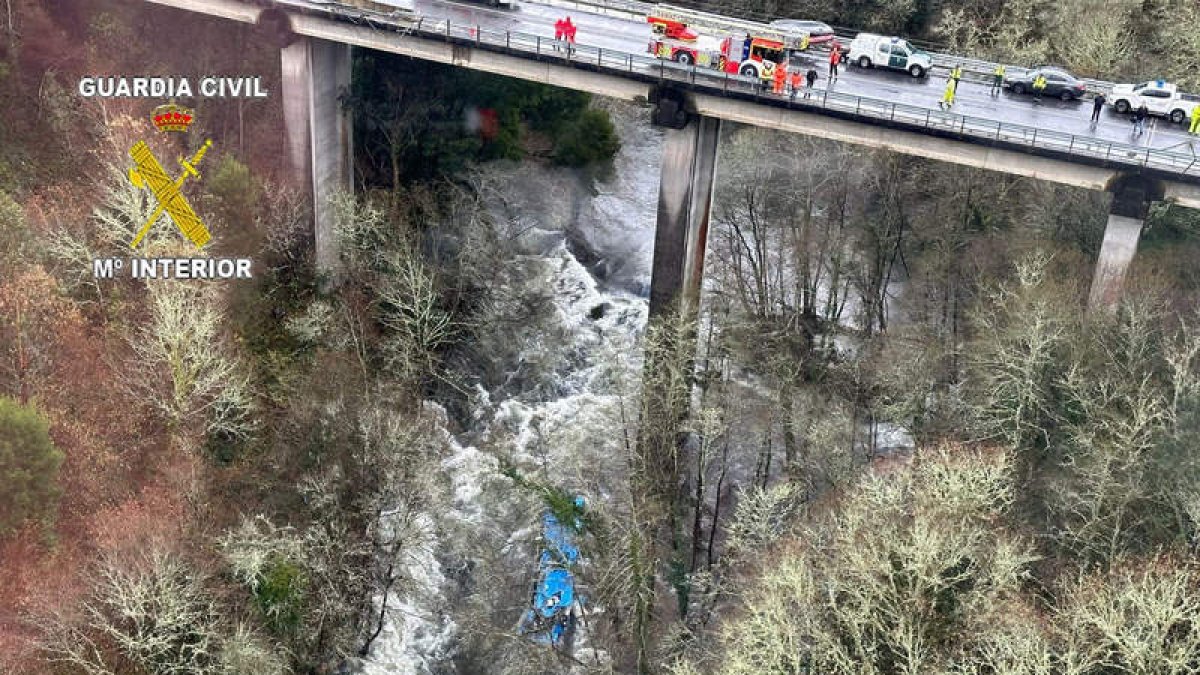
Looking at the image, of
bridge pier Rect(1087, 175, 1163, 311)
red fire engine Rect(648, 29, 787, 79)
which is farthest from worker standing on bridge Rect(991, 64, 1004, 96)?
red fire engine Rect(648, 29, 787, 79)

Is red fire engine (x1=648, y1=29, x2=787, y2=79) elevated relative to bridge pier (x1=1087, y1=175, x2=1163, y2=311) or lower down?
elevated

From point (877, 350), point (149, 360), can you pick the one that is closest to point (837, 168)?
point (877, 350)

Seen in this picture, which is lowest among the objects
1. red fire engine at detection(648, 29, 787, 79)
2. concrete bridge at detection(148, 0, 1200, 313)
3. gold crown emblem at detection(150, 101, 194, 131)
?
gold crown emblem at detection(150, 101, 194, 131)

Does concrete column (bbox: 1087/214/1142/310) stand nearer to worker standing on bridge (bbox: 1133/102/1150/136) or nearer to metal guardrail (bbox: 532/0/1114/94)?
worker standing on bridge (bbox: 1133/102/1150/136)

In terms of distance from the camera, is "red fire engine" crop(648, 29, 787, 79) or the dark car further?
the dark car

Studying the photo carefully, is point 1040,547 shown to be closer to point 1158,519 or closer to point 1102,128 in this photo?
point 1158,519

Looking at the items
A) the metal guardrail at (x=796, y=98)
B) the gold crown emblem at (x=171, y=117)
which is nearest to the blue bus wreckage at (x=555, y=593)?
the metal guardrail at (x=796, y=98)
